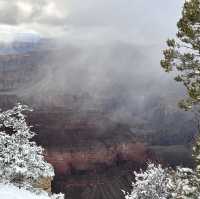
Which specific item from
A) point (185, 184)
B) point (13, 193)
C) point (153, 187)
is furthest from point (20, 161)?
point (153, 187)

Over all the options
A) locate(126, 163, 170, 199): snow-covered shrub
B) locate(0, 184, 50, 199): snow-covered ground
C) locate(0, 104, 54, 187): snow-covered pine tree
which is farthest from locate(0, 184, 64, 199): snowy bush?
locate(126, 163, 170, 199): snow-covered shrub

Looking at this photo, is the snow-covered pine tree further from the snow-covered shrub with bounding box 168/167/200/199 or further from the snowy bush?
the snow-covered shrub with bounding box 168/167/200/199

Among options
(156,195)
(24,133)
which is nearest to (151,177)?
(156,195)

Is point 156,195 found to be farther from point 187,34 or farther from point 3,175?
point 187,34

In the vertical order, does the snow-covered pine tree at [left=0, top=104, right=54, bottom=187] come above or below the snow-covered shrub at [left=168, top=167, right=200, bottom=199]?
above

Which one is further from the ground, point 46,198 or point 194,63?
point 194,63

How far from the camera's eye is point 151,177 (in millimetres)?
50125

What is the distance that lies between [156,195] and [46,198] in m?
19.3

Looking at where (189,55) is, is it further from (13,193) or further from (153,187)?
(153,187)

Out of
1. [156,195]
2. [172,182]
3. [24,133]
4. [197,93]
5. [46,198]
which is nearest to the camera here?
[197,93]

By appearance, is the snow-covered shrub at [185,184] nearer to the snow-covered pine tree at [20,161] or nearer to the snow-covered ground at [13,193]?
the snow-covered ground at [13,193]

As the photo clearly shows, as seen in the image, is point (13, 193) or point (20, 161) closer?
point (13, 193)

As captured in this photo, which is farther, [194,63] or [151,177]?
[151,177]

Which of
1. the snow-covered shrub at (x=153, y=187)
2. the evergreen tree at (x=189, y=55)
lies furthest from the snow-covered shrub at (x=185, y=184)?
the snow-covered shrub at (x=153, y=187)
